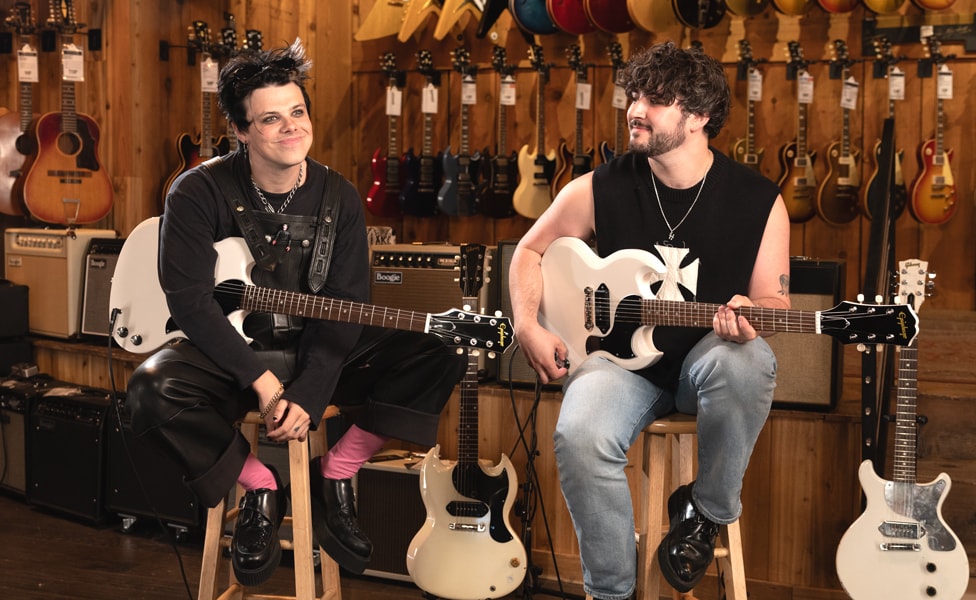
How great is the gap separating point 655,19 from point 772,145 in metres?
0.75

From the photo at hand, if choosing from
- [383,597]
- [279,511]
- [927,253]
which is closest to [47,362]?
[383,597]

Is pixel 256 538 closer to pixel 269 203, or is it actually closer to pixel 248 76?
pixel 269 203

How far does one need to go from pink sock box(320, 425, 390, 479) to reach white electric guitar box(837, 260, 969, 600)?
1238 mm

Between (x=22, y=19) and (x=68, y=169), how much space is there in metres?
0.72

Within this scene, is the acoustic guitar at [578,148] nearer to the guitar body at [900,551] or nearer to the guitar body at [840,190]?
the guitar body at [840,190]

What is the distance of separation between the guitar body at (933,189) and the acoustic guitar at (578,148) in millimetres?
1333

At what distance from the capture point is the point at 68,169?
4309 millimetres

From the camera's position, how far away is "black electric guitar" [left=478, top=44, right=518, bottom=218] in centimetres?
474

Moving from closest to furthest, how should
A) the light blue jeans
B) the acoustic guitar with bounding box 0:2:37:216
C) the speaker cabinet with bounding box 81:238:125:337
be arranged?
the light blue jeans → the speaker cabinet with bounding box 81:238:125:337 → the acoustic guitar with bounding box 0:2:37:216

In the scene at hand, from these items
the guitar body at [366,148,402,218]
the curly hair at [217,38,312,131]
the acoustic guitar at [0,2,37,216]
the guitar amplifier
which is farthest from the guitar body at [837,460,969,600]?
the acoustic guitar at [0,2,37,216]

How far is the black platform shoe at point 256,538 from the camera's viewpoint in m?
2.38

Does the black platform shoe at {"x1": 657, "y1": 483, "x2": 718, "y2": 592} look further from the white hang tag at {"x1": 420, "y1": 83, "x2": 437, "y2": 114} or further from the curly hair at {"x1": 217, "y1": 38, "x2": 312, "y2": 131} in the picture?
the white hang tag at {"x1": 420, "y1": 83, "x2": 437, "y2": 114}

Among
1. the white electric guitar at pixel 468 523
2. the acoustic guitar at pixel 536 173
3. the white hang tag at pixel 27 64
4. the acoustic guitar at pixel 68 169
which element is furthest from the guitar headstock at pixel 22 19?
the white electric guitar at pixel 468 523

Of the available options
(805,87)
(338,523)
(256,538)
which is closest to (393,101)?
(805,87)
